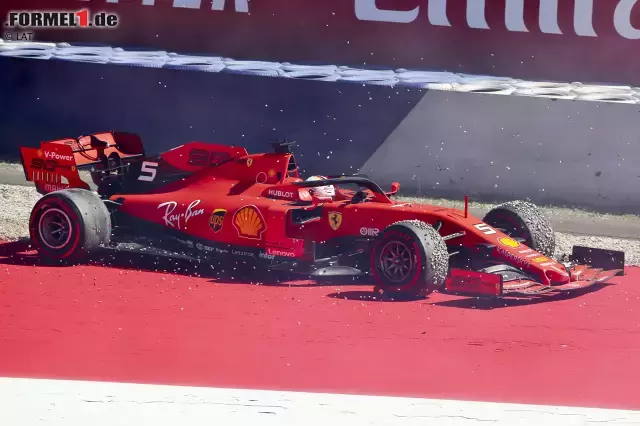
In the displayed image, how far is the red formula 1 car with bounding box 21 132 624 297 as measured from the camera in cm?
914

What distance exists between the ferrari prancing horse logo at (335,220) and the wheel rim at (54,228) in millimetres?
2499

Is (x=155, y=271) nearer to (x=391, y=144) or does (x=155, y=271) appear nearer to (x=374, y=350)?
(x=374, y=350)

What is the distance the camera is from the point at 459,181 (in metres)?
13.4

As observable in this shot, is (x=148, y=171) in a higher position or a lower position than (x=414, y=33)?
lower

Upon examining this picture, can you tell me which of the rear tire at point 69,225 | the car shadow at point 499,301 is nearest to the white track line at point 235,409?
the car shadow at point 499,301

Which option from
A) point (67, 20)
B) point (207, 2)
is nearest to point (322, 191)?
point (207, 2)

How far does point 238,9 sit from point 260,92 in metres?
2.90

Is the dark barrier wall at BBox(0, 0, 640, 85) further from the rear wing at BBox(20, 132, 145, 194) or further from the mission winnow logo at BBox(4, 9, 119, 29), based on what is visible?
the rear wing at BBox(20, 132, 145, 194)

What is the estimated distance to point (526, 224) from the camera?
10180 mm

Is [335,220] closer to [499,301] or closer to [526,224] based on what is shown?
[499,301]

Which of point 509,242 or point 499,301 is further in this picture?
point 509,242

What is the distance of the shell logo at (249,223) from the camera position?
9.79 metres

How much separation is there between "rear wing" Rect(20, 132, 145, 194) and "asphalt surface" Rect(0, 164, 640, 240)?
13.9 feet

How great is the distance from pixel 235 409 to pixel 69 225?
4.96m
